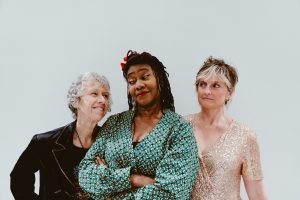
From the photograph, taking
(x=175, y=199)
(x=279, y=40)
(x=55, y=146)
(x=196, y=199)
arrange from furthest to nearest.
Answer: (x=279, y=40) → (x=55, y=146) → (x=196, y=199) → (x=175, y=199)

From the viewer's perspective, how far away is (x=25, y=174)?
1807mm

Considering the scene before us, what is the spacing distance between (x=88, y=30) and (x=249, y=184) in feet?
4.68

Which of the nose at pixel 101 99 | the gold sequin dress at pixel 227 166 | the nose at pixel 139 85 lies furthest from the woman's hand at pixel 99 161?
the gold sequin dress at pixel 227 166

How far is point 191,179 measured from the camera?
144cm

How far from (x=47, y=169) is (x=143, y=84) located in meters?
0.76

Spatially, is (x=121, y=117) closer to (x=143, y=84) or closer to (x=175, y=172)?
(x=143, y=84)

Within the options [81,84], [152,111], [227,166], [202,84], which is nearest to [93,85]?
[81,84]

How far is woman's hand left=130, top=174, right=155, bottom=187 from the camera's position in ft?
4.71

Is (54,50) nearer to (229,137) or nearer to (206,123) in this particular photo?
→ (206,123)

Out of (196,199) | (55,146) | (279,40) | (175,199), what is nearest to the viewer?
(175,199)

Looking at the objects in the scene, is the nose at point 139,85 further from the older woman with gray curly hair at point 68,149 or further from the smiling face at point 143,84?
the older woman with gray curly hair at point 68,149

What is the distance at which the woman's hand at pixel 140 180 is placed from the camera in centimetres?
144

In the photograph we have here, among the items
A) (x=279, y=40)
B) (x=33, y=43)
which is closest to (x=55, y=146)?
(x=33, y=43)

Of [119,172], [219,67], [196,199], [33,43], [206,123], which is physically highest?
[33,43]
